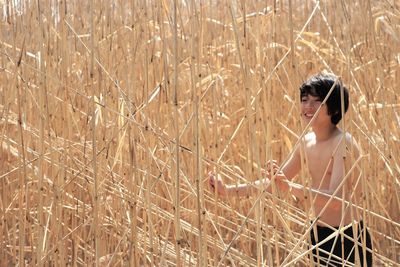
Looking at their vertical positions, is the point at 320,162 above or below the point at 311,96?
below

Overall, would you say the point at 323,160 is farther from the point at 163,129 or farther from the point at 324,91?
the point at 163,129

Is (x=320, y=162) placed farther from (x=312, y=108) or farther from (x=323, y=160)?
(x=312, y=108)

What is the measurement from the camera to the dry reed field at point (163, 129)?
4.35 ft

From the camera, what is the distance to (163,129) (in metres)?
1.88

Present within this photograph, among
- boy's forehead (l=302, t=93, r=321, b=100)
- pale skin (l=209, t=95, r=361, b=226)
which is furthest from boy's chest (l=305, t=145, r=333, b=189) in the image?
boy's forehead (l=302, t=93, r=321, b=100)

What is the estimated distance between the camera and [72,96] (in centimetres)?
201

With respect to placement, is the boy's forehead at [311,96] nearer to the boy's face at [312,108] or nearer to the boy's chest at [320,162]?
the boy's face at [312,108]

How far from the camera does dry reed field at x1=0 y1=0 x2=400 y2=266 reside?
1.33 meters

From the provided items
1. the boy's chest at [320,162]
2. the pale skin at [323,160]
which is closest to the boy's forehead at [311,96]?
the pale skin at [323,160]

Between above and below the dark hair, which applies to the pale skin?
below

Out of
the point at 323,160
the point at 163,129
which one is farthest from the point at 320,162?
the point at 163,129

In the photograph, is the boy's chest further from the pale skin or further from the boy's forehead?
the boy's forehead

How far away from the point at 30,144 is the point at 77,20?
0.36 meters

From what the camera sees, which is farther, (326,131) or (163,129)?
(163,129)
